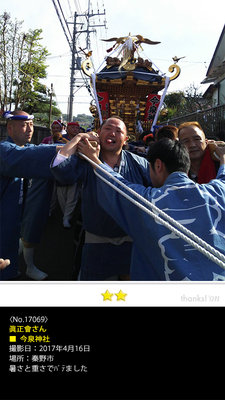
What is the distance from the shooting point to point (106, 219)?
165 centimetres

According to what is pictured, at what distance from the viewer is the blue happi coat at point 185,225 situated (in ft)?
3.08

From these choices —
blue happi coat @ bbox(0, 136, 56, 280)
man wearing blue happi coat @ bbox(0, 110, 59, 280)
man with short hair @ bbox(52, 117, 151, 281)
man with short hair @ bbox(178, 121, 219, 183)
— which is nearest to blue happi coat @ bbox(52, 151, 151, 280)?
man with short hair @ bbox(52, 117, 151, 281)


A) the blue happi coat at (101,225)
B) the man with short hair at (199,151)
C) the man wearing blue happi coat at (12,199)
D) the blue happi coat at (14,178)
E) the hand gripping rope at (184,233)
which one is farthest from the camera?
the man wearing blue happi coat at (12,199)

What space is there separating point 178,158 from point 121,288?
62 centimetres

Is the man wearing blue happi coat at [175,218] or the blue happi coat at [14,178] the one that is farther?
the blue happi coat at [14,178]

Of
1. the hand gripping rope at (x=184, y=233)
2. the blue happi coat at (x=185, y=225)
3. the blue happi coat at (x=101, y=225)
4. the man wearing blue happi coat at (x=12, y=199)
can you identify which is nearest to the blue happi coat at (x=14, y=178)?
the man wearing blue happi coat at (x=12, y=199)

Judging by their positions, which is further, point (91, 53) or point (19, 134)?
point (91, 53)

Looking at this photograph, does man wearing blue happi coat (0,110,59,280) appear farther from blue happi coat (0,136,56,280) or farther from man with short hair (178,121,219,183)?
man with short hair (178,121,219,183)

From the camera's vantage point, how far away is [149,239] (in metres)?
1.04

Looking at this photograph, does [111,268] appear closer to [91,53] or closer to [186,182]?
[186,182]

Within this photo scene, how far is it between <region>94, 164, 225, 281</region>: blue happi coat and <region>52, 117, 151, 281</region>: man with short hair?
56 cm

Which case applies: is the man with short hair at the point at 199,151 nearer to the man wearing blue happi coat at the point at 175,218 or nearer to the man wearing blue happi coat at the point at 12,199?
the man wearing blue happi coat at the point at 175,218
